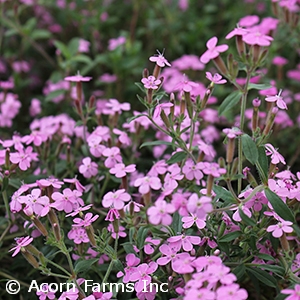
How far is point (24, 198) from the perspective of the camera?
1098mm

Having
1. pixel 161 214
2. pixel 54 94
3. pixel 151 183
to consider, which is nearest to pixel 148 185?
pixel 151 183

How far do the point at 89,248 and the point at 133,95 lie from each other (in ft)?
3.24

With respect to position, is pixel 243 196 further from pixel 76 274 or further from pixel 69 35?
pixel 69 35

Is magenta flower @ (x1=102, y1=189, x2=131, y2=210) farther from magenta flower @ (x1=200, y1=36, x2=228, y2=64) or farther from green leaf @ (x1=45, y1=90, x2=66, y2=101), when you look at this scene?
green leaf @ (x1=45, y1=90, x2=66, y2=101)

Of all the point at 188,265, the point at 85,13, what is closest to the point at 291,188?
the point at 188,265

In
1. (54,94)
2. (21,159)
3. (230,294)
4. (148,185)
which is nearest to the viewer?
(230,294)

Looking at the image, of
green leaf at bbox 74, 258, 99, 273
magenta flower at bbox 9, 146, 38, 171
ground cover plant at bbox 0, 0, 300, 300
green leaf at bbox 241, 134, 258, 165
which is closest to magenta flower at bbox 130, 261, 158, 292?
ground cover plant at bbox 0, 0, 300, 300

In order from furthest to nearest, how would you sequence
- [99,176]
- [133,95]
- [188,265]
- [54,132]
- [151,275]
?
[133,95] < [54,132] < [99,176] < [151,275] < [188,265]

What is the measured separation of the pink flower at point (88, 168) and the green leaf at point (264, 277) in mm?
516

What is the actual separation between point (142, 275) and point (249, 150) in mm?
357

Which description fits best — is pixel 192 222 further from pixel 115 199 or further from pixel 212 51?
pixel 212 51

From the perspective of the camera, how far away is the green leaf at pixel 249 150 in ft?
3.26

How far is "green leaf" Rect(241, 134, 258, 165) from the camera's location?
993 mm

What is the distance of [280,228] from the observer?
102 cm
